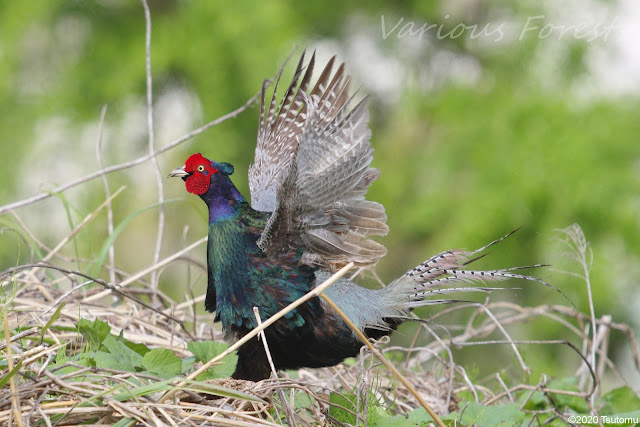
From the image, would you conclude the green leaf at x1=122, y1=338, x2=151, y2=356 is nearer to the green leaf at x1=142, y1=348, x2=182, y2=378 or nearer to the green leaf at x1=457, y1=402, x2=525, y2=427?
the green leaf at x1=142, y1=348, x2=182, y2=378

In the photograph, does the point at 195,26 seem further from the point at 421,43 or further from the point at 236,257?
the point at 236,257

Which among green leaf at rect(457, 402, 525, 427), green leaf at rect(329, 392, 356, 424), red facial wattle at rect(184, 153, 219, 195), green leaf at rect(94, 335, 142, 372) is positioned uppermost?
red facial wattle at rect(184, 153, 219, 195)

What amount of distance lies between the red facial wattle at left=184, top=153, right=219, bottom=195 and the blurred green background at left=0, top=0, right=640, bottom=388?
2.85 meters

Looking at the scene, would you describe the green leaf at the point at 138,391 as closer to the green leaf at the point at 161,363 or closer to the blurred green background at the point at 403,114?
the green leaf at the point at 161,363

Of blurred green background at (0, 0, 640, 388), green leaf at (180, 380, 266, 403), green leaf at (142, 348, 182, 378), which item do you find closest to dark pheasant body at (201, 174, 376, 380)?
green leaf at (142, 348, 182, 378)

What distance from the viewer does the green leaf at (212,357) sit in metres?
2.04

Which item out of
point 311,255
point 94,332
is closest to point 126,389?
point 94,332

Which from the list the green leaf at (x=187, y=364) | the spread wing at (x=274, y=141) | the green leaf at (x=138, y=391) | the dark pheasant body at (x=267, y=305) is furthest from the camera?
the spread wing at (x=274, y=141)

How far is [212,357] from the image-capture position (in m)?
2.05

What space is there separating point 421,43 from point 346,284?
5.91m

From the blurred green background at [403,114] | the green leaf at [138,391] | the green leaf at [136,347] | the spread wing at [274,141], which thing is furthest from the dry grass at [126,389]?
the blurred green background at [403,114]

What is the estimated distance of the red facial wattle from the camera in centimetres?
252

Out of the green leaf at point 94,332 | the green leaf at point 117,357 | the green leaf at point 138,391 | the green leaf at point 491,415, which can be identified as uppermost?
the green leaf at point 94,332

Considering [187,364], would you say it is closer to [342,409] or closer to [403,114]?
[342,409]
